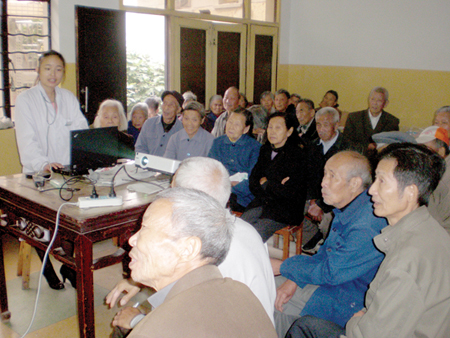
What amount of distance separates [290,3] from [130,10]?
3673 mm

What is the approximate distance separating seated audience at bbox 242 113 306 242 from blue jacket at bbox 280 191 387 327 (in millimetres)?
986

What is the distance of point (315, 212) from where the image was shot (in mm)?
3303

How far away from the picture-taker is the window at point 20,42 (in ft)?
14.5

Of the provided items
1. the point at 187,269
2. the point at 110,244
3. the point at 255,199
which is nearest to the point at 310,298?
the point at 187,269

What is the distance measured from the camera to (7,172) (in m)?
4.36

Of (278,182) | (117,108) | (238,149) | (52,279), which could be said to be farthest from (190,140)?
(52,279)

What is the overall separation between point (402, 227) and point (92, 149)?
182 cm

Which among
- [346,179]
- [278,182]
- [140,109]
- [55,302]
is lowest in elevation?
[55,302]

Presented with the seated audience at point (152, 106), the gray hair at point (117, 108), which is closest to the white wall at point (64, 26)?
the seated audience at point (152, 106)

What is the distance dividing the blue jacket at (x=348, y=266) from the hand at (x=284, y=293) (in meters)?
0.10

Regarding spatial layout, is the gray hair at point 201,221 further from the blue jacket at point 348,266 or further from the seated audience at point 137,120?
the seated audience at point 137,120

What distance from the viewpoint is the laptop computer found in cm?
241

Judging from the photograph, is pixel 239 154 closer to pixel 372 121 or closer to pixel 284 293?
pixel 284 293

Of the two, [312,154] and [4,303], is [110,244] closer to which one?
[4,303]
